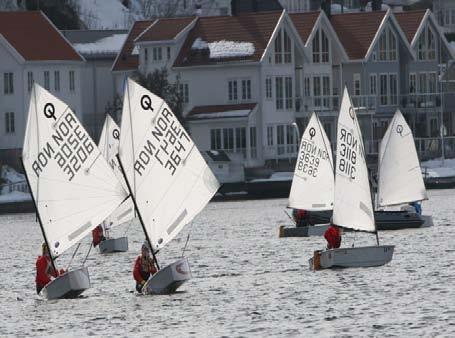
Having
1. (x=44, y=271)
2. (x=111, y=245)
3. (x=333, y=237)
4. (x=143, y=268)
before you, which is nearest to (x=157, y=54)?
(x=111, y=245)

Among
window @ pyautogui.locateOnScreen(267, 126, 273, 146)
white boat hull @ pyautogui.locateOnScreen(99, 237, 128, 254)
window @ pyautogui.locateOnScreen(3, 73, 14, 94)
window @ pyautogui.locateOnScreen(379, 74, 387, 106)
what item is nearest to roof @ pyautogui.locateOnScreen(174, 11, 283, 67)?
window @ pyautogui.locateOnScreen(267, 126, 273, 146)

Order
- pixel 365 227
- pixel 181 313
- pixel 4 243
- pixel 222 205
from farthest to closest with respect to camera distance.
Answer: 1. pixel 222 205
2. pixel 4 243
3. pixel 365 227
4. pixel 181 313

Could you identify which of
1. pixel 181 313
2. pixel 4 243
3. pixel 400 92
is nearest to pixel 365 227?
pixel 181 313

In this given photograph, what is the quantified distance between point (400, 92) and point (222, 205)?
25065 mm

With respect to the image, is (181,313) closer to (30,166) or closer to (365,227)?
(30,166)

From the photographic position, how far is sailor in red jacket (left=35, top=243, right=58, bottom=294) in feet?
163

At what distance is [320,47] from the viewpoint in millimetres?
127188

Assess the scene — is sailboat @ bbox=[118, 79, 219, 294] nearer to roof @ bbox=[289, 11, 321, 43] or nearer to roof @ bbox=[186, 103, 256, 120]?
roof @ bbox=[186, 103, 256, 120]

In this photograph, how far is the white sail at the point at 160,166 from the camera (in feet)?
164

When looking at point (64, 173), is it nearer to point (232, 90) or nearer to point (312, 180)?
point (312, 180)

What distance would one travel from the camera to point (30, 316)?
47.1 metres

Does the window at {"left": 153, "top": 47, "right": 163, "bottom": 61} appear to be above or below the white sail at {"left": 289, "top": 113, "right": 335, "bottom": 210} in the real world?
above

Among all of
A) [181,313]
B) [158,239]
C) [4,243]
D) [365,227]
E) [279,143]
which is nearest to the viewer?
[181,313]

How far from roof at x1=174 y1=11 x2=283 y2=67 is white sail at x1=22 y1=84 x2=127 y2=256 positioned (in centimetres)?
6922
